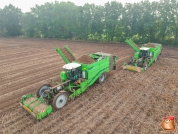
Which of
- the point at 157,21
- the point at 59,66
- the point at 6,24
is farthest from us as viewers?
the point at 6,24

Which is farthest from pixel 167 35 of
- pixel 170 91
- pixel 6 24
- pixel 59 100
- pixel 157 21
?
pixel 6 24

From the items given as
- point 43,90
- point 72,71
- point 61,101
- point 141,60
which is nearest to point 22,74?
point 43,90

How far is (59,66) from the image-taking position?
48.1 feet

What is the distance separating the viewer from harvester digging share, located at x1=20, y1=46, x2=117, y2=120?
22.7 ft

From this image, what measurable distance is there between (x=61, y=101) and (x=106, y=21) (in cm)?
2367

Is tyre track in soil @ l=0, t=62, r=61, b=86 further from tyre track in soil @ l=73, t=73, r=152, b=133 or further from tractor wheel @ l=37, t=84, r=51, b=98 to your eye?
tyre track in soil @ l=73, t=73, r=152, b=133

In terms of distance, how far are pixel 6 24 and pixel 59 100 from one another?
46.8m

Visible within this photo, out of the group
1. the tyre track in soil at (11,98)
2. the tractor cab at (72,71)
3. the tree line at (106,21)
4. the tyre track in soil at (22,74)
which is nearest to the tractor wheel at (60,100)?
the tractor cab at (72,71)

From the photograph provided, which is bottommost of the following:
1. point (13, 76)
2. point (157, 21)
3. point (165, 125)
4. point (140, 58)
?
point (165, 125)

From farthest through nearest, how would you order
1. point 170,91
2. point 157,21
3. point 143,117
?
point 157,21 → point 170,91 → point 143,117

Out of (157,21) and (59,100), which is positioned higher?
(157,21)

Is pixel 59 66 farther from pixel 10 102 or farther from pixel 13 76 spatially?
pixel 10 102

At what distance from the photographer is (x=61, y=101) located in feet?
24.5

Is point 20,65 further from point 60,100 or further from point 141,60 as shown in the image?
point 141,60
